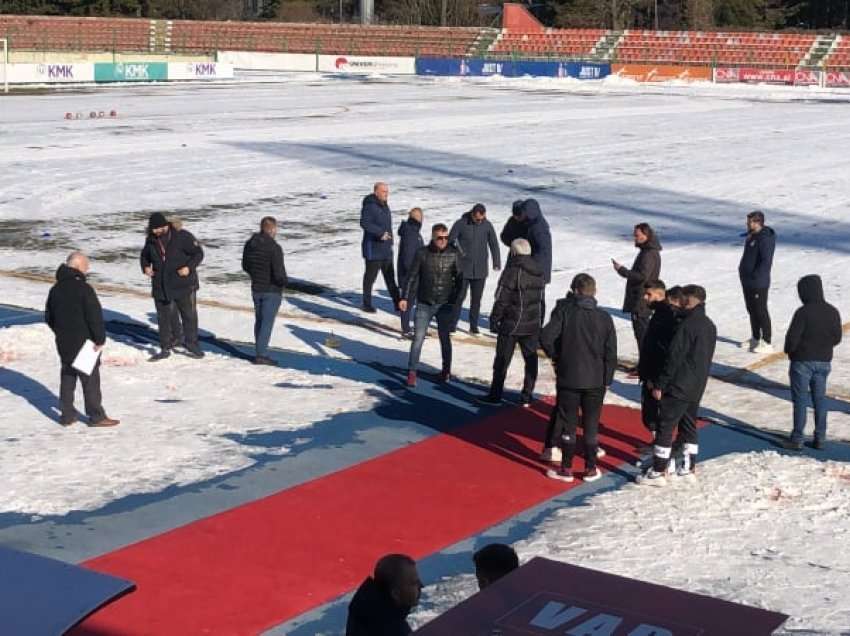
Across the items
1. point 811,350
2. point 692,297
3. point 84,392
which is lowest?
point 84,392

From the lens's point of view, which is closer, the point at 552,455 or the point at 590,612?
the point at 590,612

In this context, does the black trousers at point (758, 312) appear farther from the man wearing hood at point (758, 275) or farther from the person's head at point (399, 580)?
the person's head at point (399, 580)

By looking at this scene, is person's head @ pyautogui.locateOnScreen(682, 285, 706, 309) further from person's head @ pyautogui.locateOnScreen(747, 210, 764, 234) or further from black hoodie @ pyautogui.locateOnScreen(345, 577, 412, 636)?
black hoodie @ pyautogui.locateOnScreen(345, 577, 412, 636)

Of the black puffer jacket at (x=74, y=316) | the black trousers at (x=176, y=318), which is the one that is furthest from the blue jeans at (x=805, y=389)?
the black trousers at (x=176, y=318)

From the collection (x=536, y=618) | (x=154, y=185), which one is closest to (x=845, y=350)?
(x=536, y=618)

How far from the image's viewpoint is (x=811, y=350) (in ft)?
36.8

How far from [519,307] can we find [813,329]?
8.29ft

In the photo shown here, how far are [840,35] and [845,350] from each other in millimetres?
65760

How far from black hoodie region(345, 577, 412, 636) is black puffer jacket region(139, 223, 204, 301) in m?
8.76

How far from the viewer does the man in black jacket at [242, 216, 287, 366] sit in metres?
13.8

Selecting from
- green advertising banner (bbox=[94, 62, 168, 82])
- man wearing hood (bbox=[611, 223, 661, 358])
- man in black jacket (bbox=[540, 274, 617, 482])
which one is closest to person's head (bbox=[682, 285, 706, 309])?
man in black jacket (bbox=[540, 274, 617, 482])

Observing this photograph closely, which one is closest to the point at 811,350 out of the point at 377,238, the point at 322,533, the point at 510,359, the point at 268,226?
the point at 510,359

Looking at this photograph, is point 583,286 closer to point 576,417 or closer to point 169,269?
point 576,417

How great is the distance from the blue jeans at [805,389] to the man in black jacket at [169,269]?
6.01 metres
